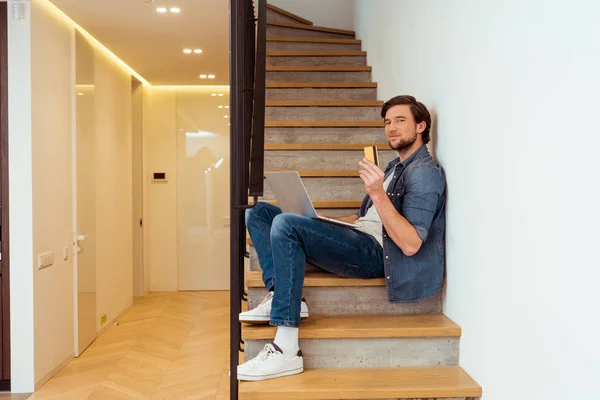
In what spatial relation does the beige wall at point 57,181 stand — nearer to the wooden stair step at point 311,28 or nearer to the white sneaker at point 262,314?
the wooden stair step at point 311,28

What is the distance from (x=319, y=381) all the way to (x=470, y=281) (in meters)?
0.63

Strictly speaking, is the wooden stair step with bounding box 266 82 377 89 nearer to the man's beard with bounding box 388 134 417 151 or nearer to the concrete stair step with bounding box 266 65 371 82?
the concrete stair step with bounding box 266 65 371 82

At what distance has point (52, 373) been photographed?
4.00 meters

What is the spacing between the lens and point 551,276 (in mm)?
1509

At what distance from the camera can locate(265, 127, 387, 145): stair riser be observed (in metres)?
3.68

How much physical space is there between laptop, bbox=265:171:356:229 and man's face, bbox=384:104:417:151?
0.40 meters

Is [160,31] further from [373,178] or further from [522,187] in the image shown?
[522,187]

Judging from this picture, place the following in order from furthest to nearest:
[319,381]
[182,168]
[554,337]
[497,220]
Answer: [182,168], [319,381], [497,220], [554,337]

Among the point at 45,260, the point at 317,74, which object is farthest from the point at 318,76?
the point at 45,260

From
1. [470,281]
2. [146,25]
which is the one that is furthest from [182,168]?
[470,281]

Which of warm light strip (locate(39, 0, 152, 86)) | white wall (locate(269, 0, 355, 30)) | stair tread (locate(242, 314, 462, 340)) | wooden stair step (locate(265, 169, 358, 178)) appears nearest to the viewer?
stair tread (locate(242, 314, 462, 340))

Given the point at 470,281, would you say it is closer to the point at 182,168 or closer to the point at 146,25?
the point at 146,25

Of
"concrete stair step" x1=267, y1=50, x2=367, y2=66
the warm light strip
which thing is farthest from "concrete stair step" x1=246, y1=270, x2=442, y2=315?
the warm light strip

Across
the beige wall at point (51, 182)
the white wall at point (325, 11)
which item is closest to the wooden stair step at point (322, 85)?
the beige wall at point (51, 182)
